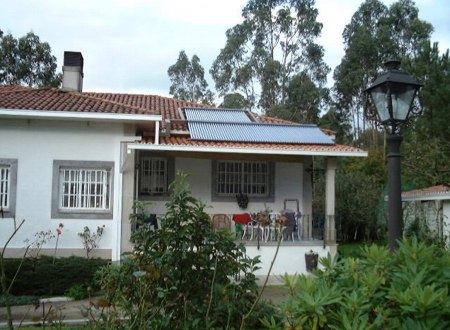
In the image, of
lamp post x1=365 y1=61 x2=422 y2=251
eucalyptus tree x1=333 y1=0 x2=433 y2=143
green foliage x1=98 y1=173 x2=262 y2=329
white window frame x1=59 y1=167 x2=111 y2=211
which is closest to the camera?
green foliage x1=98 y1=173 x2=262 y2=329

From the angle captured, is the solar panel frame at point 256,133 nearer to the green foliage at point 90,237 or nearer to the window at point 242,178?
the window at point 242,178

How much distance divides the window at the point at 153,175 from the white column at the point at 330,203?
16.2 feet

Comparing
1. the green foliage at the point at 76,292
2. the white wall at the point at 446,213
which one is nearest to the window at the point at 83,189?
the green foliage at the point at 76,292

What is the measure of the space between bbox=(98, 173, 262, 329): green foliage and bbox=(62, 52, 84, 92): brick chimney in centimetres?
1473

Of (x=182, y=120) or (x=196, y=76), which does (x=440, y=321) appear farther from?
(x=196, y=76)

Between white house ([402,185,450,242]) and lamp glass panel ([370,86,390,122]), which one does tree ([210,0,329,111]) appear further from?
lamp glass panel ([370,86,390,122])

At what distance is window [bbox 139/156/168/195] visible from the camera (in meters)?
15.5

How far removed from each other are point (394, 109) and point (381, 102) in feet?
0.67

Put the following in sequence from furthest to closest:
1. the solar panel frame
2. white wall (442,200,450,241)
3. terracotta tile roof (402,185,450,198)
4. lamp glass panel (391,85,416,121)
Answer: terracotta tile roof (402,185,450,198)
white wall (442,200,450,241)
the solar panel frame
lamp glass panel (391,85,416,121)

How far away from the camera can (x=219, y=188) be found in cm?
1583

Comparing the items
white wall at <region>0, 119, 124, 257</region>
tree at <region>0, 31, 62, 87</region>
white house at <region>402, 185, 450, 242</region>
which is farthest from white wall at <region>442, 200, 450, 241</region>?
tree at <region>0, 31, 62, 87</region>

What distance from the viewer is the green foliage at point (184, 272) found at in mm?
4285

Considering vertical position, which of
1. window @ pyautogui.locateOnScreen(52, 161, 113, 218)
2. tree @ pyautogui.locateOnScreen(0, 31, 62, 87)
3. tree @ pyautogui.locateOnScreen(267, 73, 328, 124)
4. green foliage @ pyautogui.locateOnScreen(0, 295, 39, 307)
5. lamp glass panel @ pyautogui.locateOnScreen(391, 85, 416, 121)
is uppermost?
tree @ pyautogui.locateOnScreen(0, 31, 62, 87)

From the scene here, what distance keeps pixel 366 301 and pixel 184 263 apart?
220 cm
